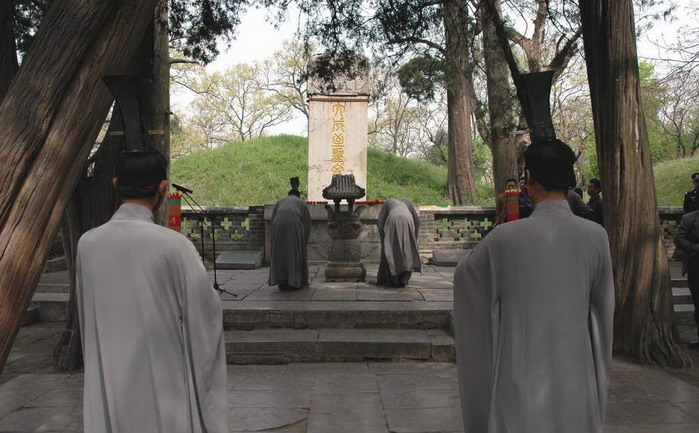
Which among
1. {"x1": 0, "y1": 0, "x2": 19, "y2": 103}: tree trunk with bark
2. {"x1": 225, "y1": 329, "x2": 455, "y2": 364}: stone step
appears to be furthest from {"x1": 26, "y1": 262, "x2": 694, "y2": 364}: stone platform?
{"x1": 0, "y1": 0, "x2": 19, "y2": 103}: tree trunk with bark

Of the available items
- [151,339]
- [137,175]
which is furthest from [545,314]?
[137,175]

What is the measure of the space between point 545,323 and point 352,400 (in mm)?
3042

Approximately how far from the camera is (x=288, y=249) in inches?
334

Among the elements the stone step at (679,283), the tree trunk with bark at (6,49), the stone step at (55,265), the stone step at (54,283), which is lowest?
the stone step at (679,283)

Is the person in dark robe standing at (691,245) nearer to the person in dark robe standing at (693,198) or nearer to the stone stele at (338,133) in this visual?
the person in dark robe standing at (693,198)

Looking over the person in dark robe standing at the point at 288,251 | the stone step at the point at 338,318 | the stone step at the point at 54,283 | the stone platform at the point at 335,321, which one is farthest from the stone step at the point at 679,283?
the stone step at the point at 54,283

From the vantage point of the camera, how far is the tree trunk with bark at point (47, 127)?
352cm

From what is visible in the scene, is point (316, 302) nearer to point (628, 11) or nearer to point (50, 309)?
point (50, 309)

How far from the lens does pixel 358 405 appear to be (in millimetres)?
4898

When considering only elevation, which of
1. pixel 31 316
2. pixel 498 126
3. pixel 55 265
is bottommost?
pixel 31 316

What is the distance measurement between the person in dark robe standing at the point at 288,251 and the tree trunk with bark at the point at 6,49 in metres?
3.85

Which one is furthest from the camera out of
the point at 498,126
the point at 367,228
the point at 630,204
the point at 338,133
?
the point at 338,133

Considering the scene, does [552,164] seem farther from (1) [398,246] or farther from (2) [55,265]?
(2) [55,265]

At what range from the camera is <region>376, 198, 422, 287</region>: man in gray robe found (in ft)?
29.0
